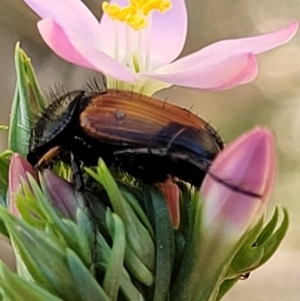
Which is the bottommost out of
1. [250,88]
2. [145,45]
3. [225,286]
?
A: [250,88]

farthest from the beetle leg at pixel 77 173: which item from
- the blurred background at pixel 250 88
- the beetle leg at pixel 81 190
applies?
the blurred background at pixel 250 88

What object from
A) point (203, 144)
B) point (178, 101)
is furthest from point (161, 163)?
point (178, 101)

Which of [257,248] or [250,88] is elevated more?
[257,248]

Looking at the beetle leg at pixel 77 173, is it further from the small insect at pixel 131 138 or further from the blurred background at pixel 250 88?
the blurred background at pixel 250 88

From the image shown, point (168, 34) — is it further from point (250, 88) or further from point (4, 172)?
point (250, 88)

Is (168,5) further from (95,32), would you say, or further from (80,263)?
(80,263)

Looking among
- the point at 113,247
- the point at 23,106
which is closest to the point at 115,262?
the point at 113,247
